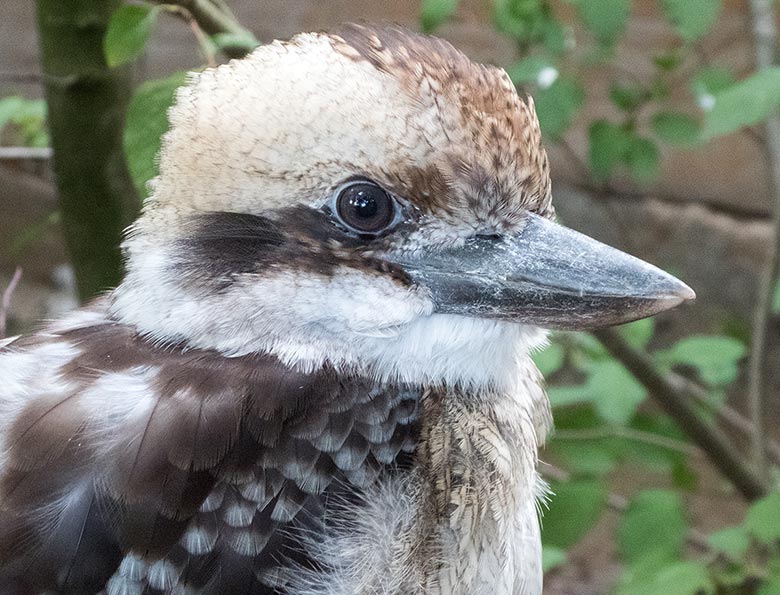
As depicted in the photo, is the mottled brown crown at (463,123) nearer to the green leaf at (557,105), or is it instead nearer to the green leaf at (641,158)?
the green leaf at (557,105)

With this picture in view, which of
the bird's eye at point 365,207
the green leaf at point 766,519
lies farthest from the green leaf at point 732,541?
the bird's eye at point 365,207

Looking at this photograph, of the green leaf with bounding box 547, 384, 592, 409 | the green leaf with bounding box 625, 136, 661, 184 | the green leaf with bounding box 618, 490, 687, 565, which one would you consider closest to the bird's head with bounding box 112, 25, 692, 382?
the green leaf with bounding box 547, 384, 592, 409

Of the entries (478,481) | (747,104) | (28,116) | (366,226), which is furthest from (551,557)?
(28,116)

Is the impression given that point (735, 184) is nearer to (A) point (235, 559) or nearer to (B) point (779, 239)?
(B) point (779, 239)

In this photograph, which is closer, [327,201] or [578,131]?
[327,201]

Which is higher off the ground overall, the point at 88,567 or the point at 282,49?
the point at 282,49

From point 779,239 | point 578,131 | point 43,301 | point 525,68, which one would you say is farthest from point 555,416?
point 43,301
